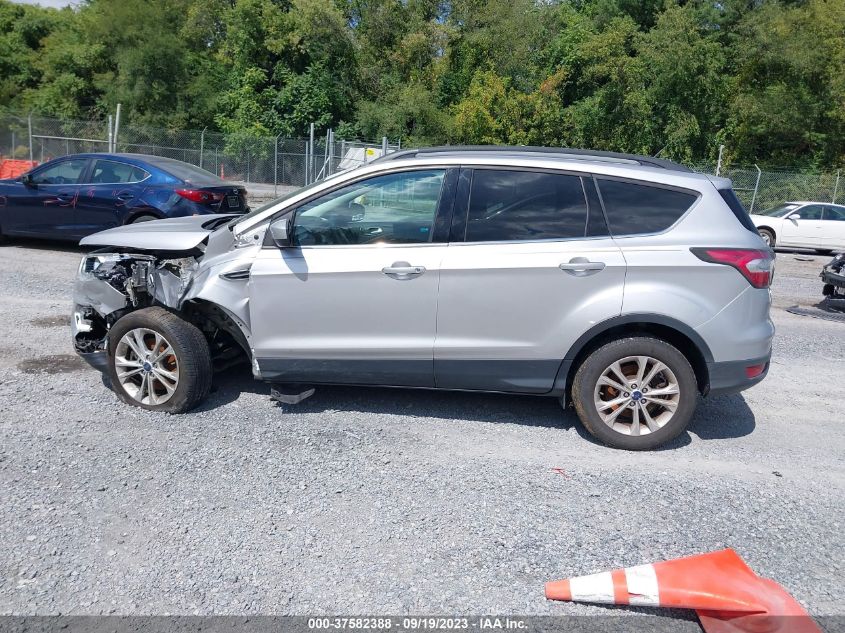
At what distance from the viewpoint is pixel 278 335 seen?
489 cm

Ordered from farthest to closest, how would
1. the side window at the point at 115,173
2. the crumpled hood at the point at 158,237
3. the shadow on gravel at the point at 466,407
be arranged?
the side window at the point at 115,173, the crumpled hood at the point at 158,237, the shadow on gravel at the point at 466,407

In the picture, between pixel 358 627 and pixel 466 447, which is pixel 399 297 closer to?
pixel 466 447

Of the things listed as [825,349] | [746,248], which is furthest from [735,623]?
[825,349]

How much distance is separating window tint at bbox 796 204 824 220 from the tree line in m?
12.5

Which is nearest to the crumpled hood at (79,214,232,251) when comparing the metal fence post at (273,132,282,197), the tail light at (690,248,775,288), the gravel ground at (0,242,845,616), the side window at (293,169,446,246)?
the side window at (293,169,446,246)

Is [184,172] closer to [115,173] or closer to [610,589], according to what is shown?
[115,173]

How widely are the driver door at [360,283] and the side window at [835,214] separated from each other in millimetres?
18031

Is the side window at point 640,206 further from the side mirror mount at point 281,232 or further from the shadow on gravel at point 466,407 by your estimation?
the side mirror mount at point 281,232

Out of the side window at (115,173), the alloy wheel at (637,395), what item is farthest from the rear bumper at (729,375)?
the side window at (115,173)

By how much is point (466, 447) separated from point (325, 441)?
3.04 feet

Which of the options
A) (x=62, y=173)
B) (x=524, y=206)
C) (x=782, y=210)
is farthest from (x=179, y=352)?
(x=782, y=210)

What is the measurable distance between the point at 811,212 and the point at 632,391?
57.8 ft

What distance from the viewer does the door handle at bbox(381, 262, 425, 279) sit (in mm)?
4715

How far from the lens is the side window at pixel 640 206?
186 inches
